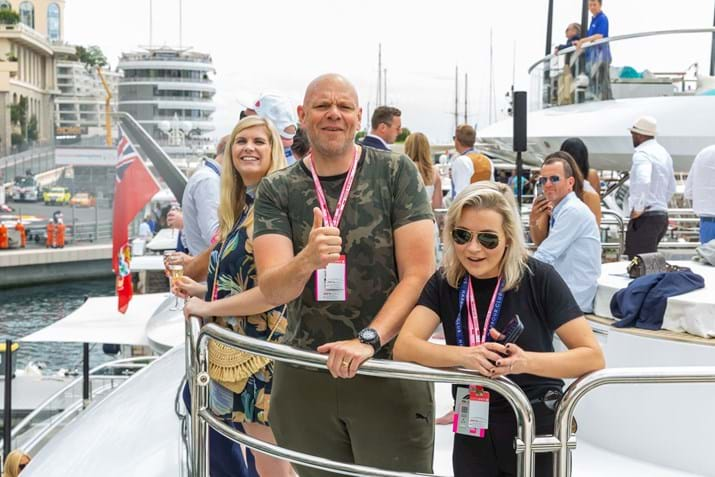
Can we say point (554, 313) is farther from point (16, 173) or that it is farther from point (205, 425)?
point (16, 173)

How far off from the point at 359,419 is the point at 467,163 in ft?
19.1

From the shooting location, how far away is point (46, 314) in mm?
39156

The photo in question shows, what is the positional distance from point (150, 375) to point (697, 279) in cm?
409

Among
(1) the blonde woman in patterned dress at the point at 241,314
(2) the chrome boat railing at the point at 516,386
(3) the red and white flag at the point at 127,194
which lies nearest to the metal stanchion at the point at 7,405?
(3) the red and white flag at the point at 127,194

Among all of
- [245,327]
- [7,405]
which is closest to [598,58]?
[7,405]

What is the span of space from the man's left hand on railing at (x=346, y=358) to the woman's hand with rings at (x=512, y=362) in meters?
0.40

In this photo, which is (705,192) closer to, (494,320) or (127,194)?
(494,320)

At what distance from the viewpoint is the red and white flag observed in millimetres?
13727

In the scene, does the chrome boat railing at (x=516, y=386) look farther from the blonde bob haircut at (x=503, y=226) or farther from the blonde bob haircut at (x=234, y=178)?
the blonde bob haircut at (x=234, y=178)

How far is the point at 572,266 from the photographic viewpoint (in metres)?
4.62

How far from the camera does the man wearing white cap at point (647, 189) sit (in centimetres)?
738

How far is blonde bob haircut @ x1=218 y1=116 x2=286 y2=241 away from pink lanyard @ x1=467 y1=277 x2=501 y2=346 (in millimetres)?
1237

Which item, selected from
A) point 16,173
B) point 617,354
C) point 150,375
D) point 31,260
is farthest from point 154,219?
point 617,354

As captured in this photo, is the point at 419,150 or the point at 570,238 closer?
the point at 570,238
